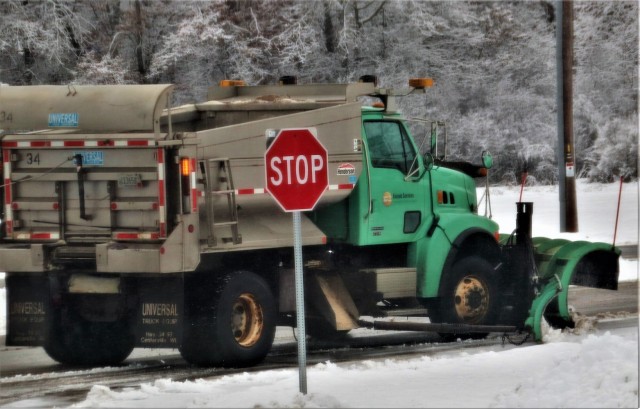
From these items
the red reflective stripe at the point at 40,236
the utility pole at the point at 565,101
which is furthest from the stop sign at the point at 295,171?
the utility pole at the point at 565,101

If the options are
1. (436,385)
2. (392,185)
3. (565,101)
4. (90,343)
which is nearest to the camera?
(436,385)

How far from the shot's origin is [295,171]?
9.53 m

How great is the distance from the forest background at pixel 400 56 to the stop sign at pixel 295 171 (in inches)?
Result: 1009

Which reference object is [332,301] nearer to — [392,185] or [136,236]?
[392,185]

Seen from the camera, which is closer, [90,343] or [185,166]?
[185,166]

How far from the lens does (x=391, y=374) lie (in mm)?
10414

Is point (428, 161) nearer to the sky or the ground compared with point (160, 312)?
nearer to the sky

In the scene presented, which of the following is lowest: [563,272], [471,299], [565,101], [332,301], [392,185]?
[471,299]

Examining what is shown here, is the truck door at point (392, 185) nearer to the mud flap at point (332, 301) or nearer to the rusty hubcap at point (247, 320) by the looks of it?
the mud flap at point (332, 301)

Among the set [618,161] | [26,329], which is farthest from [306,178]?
[618,161]

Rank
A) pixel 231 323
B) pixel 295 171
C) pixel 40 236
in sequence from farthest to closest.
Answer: pixel 40 236, pixel 231 323, pixel 295 171

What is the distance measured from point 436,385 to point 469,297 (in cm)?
420

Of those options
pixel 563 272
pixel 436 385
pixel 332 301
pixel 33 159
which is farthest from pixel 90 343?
pixel 563 272

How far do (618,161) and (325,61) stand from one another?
32.3ft
